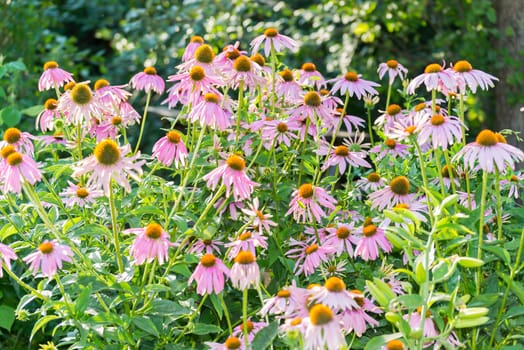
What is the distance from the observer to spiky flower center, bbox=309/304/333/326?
132cm

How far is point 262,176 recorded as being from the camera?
2115 millimetres

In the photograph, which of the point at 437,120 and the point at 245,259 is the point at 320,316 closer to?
the point at 245,259

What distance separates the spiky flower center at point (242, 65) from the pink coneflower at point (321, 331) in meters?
0.77

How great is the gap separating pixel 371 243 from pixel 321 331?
513mm

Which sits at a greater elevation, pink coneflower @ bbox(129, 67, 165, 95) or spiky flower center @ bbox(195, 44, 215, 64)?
spiky flower center @ bbox(195, 44, 215, 64)

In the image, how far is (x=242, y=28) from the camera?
4.93 meters

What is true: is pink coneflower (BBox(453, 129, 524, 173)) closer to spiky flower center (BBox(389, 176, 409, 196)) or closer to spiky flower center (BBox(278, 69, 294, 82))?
spiky flower center (BBox(389, 176, 409, 196))

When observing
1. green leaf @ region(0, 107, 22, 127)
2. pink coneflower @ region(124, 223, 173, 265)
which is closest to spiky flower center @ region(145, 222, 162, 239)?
pink coneflower @ region(124, 223, 173, 265)

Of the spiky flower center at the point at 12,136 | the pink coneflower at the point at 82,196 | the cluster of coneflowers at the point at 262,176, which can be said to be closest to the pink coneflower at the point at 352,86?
the cluster of coneflowers at the point at 262,176

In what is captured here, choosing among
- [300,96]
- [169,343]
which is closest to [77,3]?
[300,96]

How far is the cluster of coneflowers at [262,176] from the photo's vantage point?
1609 mm

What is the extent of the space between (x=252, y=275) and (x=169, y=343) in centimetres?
39

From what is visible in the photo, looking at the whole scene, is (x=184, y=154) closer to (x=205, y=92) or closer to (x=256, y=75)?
(x=205, y=92)

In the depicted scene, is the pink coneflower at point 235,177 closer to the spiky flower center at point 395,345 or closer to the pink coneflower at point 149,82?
the spiky flower center at point 395,345
